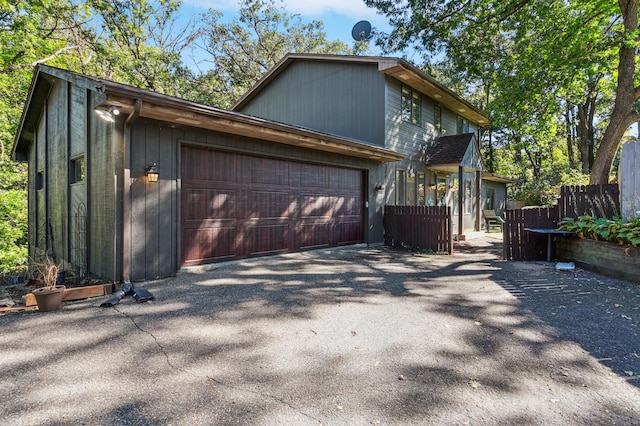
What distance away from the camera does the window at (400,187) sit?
1138 centimetres

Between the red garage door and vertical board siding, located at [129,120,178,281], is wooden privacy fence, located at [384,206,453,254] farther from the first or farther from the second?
vertical board siding, located at [129,120,178,281]

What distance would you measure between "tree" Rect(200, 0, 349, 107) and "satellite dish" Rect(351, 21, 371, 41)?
1060 cm

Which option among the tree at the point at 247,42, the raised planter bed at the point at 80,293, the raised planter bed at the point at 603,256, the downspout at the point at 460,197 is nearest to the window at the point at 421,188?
the downspout at the point at 460,197

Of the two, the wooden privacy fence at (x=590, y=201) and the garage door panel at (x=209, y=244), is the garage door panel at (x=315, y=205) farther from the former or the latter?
the wooden privacy fence at (x=590, y=201)

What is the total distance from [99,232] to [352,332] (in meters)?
4.66

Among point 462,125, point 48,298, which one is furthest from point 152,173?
point 462,125

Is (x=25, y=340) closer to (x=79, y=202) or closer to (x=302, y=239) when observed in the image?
(x=79, y=202)

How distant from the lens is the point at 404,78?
35.5ft

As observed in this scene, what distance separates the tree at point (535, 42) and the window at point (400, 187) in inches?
159

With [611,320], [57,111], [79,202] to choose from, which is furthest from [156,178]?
[611,320]

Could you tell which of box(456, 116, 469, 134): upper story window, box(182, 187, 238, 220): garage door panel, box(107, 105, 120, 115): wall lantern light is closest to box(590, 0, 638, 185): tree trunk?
box(456, 116, 469, 134): upper story window

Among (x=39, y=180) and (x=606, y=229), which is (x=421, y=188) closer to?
(x=606, y=229)

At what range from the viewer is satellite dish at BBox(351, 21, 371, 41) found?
39.9 feet

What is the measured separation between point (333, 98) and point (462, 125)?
7269 millimetres
